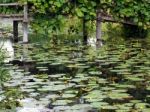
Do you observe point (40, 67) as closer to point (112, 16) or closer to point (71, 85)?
point (71, 85)

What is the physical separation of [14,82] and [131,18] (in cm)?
861

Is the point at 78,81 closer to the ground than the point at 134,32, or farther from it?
closer to the ground

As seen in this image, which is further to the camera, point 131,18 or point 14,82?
point 131,18

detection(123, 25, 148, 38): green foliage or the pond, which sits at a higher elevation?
detection(123, 25, 148, 38): green foliage

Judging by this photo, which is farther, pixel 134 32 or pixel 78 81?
pixel 134 32

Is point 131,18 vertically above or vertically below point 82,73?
above

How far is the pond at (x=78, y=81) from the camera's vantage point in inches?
258

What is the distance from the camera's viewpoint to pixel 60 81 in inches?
327

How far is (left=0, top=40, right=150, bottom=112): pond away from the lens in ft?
21.5

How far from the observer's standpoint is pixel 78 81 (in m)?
8.30

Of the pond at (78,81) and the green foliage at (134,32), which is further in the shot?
the green foliage at (134,32)

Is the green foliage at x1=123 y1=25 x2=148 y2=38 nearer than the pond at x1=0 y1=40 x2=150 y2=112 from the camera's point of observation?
No

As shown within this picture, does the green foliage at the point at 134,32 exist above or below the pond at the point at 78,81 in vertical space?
above

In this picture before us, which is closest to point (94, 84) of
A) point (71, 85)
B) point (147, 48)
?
point (71, 85)
